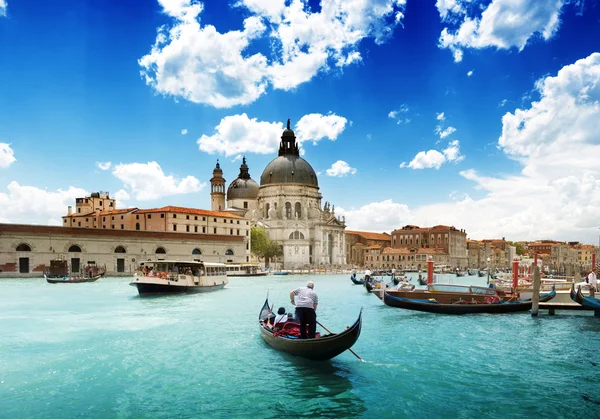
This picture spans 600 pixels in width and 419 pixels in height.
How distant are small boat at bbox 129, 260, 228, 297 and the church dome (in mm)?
58658

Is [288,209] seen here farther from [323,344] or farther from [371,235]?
Result: [323,344]

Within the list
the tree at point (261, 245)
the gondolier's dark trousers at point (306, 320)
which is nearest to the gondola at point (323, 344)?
the gondolier's dark trousers at point (306, 320)

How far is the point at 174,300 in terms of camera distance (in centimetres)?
2666

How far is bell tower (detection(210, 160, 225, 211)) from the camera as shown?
3410 inches

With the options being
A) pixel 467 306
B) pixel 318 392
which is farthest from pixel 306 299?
pixel 467 306

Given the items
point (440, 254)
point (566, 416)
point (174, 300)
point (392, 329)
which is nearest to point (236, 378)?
point (566, 416)

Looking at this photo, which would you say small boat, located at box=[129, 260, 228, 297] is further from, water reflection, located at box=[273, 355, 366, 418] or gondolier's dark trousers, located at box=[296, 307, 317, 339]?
gondolier's dark trousers, located at box=[296, 307, 317, 339]

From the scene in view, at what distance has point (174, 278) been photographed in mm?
29469

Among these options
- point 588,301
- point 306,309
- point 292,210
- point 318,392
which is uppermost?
point 292,210

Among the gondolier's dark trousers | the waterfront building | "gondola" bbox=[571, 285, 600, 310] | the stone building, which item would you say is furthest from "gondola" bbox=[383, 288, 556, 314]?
the waterfront building

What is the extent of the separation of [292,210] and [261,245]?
13221mm

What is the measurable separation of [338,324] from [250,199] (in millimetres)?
73990

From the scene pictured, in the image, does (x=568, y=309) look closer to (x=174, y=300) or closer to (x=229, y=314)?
(x=229, y=314)

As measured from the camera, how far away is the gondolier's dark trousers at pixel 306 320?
1166 cm
